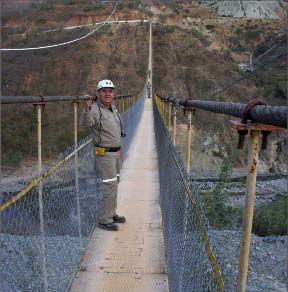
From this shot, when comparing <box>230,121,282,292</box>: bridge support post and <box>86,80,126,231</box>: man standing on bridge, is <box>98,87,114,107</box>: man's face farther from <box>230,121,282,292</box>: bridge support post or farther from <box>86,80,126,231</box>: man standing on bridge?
<box>230,121,282,292</box>: bridge support post

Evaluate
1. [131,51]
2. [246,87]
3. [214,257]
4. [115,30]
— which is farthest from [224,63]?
[214,257]

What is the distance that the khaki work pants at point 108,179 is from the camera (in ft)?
12.3

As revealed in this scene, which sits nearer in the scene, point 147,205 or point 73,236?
point 73,236

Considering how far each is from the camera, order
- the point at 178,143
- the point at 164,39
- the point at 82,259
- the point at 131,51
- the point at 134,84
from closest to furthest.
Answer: the point at 82,259
the point at 178,143
the point at 134,84
the point at 131,51
the point at 164,39

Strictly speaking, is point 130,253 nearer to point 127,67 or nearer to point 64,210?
point 64,210

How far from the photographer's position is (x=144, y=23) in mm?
49719

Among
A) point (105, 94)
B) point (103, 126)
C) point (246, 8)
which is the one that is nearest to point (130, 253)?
point (103, 126)

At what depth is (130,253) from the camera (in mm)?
3420

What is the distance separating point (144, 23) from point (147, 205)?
48.6m

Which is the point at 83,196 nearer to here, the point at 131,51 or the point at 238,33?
the point at 131,51

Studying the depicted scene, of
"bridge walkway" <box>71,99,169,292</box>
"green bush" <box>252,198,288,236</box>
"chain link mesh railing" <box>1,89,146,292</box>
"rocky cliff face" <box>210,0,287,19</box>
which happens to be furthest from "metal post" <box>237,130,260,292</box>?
"rocky cliff face" <box>210,0,287,19</box>

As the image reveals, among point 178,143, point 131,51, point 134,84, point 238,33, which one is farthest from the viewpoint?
point 238,33

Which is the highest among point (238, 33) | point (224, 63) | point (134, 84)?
point (238, 33)

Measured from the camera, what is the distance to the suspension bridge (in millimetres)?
1210
